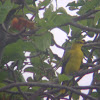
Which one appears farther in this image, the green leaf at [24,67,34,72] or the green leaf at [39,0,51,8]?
the green leaf at [24,67,34,72]

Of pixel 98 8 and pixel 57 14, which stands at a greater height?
pixel 98 8

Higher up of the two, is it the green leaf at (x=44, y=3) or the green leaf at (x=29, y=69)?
the green leaf at (x=44, y=3)

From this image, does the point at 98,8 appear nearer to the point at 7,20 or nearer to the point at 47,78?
the point at 7,20

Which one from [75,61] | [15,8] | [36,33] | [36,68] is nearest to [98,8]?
[36,33]

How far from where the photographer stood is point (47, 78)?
260 cm

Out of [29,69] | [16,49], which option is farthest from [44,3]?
[29,69]

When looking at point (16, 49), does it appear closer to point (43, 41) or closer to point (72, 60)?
point (43, 41)

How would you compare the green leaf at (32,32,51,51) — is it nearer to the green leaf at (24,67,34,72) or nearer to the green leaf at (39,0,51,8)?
the green leaf at (39,0,51,8)

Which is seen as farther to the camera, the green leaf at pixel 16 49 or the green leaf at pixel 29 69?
the green leaf at pixel 29 69

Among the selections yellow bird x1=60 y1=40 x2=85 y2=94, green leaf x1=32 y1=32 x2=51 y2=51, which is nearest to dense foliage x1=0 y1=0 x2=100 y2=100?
green leaf x1=32 y1=32 x2=51 y2=51

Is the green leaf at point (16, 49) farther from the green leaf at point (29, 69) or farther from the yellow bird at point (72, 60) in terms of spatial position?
the yellow bird at point (72, 60)

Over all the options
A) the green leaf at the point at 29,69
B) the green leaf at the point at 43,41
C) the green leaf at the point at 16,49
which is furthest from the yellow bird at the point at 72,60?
the green leaf at the point at 43,41

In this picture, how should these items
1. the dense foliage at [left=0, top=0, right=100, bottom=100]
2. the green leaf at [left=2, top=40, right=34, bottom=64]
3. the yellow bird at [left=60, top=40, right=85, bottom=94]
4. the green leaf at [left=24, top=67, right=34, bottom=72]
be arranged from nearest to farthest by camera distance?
the dense foliage at [left=0, top=0, right=100, bottom=100], the green leaf at [left=2, top=40, right=34, bottom=64], the green leaf at [left=24, top=67, right=34, bottom=72], the yellow bird at [left=60, top=40, right=85, bottom=94]

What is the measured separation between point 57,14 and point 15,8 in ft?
1.15
